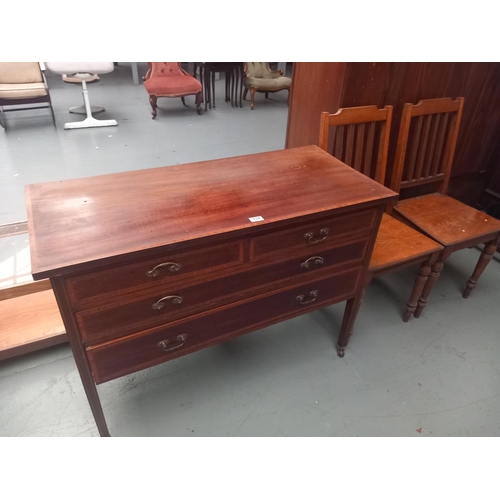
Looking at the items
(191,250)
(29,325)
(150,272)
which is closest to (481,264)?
(191,250)

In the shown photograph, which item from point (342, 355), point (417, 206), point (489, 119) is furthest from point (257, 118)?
point (342, 355)

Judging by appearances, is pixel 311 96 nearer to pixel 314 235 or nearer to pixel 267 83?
pixel 314 235

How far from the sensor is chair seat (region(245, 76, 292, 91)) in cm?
517

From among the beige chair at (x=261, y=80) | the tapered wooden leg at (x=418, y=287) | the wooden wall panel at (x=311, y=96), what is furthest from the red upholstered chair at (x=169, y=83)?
the tapered wooden leg at (x=418, y=287)

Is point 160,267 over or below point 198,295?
over

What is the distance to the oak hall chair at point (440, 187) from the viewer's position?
1.88m

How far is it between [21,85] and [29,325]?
3.59 m

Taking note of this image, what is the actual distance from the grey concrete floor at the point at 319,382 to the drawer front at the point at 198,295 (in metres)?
0.55

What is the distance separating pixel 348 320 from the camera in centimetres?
173

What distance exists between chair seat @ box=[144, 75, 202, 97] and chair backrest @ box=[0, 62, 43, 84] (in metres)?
1.17

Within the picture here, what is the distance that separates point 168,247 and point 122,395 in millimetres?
893

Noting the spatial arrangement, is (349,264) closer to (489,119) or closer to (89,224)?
(89,224)

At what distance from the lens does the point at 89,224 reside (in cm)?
111

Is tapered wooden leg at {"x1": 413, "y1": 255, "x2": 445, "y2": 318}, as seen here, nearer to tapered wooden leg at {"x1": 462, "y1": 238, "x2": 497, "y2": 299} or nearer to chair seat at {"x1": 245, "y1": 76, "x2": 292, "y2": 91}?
tapered wooden leg at {"x1": 462, "y1": 238, "x2": 497, "y2": 299}
